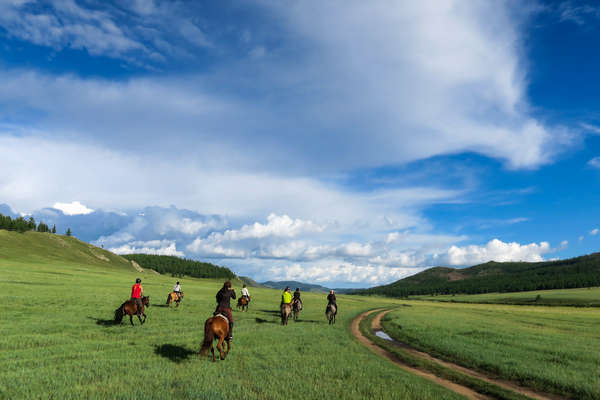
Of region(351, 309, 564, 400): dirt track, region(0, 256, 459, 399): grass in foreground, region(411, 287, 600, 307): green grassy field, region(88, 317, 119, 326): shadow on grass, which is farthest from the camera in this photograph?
region(411, 287, 600, 307): green grassy field

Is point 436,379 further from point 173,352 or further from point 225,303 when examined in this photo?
point 173,352

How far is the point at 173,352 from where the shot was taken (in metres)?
15.5

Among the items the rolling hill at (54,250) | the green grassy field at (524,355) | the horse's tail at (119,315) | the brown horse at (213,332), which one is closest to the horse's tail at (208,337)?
the brown horse at (213,332)

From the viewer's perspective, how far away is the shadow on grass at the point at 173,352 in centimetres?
1453

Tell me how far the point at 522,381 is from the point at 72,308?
31937 mm

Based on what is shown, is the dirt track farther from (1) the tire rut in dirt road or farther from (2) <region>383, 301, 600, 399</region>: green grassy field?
(2) <region>383, 301, 600, 399</region>: green grassy field

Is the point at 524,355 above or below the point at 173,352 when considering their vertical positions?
below

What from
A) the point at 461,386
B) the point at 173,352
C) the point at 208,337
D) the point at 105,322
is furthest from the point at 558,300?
the point at 173,352

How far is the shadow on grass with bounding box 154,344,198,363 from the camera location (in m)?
14.5

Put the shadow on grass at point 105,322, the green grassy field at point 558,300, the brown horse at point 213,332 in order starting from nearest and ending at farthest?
1. the brown horse at point 213,332
2. the shadow on grass at point 105,322
3. the green grassy field at point 558,300

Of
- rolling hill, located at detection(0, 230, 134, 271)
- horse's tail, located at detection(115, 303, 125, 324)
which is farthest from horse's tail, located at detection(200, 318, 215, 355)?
rolling hill, located at detection(0, 230, 134, 271)

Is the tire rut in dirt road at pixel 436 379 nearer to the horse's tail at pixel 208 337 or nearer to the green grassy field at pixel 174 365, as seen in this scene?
the green grassy field at pixel 174 365

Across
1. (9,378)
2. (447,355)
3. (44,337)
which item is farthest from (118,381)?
(447,355)

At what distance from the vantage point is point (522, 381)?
15141 millimetres
